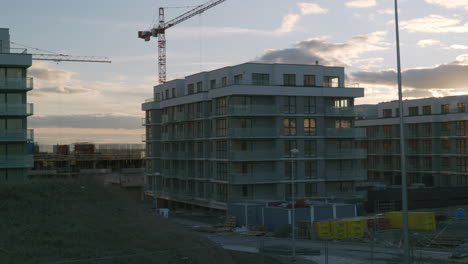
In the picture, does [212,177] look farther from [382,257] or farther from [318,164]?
[382,257]

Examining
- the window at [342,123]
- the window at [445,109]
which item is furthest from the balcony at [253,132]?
the window at [445,109]

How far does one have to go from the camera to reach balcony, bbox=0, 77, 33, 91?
53844 mm

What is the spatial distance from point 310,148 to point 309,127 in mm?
2401

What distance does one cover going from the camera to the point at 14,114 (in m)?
54.2

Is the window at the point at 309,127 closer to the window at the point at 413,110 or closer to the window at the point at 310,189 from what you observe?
the window at the point at 310,189

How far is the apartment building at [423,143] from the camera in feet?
274

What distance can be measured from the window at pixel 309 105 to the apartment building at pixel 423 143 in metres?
20.1

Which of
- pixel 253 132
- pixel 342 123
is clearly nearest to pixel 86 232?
pixel 253 132

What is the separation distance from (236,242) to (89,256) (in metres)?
20.5

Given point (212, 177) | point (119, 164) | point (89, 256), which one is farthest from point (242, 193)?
point (119, 164)

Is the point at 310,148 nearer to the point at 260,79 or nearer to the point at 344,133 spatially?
the point at 344,133

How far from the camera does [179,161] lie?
249 ft

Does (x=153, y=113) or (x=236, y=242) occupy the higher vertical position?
(x=153, y=113)

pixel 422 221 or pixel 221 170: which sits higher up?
pixel 221 170
